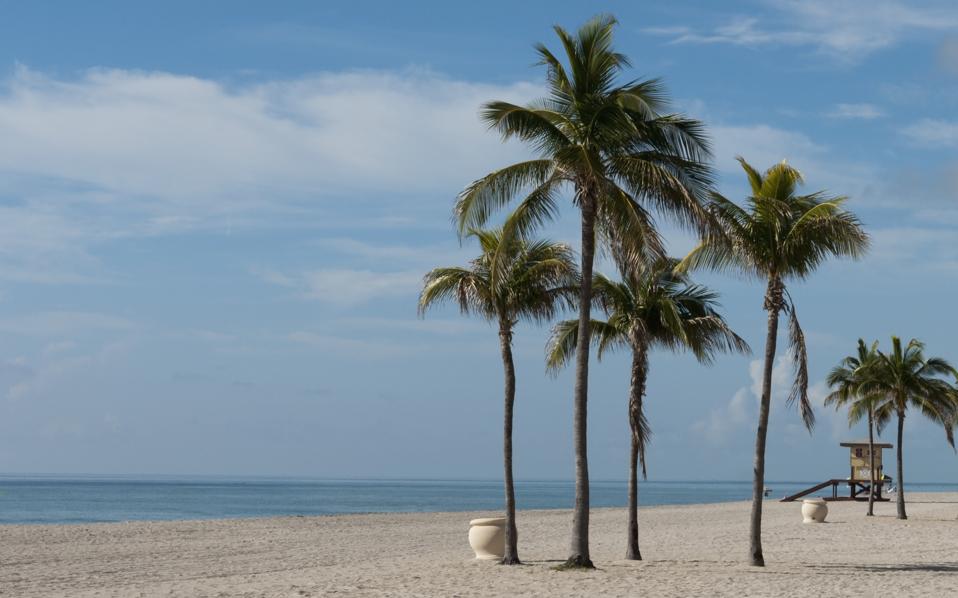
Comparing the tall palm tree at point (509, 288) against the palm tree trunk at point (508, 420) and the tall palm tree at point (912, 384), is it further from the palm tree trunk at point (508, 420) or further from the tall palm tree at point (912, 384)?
the tall palm tree at point (912, 384)

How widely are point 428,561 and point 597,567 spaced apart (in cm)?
426

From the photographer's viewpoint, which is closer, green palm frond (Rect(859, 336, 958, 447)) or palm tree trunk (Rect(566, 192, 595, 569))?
palm tree trunk (Rect(566, 192, 595, 569))

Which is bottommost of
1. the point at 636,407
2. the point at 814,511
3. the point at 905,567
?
the point at 814,511

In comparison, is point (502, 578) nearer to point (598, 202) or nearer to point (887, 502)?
point (598, 202)

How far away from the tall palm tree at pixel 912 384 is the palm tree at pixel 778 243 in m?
18.6

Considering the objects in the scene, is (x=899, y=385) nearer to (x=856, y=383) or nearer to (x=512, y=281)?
(x=856, y=383)

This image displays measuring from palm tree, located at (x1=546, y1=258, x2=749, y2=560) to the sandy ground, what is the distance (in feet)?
7.37

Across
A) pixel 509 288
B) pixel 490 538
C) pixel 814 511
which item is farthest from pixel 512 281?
pixel 814 511

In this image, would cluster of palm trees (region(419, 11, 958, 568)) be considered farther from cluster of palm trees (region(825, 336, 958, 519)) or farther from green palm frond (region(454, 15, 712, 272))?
cluster of palm trees (region(825, 336, 958, 519))

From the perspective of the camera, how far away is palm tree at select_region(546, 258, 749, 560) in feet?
68.7

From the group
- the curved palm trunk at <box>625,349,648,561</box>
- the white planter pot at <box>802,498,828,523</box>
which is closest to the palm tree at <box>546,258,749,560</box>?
the curved palm trunk at <box>625,349,648,561</box>

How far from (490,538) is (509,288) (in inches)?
188

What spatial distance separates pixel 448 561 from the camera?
22062mm

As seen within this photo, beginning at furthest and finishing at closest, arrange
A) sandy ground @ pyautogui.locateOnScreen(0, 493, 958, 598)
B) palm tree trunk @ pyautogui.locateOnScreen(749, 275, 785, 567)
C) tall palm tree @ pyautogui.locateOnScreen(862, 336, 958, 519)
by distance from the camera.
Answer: tall palm tree @ pyautogui.locateOnScreen(862, 336, 958, 519)
palm tree trunk @ pyautogui.locateOnScreen(749, 275, 785, 567)
sandy ground @ pyautogui.locateOnScreen(0, 493, 958, 598)
